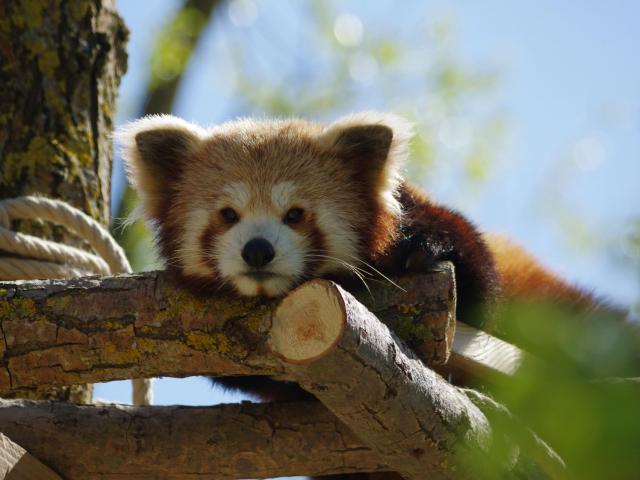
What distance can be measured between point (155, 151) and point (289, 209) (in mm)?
795

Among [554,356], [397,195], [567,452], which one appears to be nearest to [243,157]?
[397,195]

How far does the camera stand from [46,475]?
9.19 feet

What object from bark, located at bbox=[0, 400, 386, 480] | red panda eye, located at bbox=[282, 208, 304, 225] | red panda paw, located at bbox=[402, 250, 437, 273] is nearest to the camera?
bark, located at bbox=[0, 400, 386, 480]

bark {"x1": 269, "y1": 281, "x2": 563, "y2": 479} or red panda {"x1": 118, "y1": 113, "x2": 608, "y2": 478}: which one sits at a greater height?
red panda {"x1": 118, "y1": 113, "x2": 608, "y2": 478}

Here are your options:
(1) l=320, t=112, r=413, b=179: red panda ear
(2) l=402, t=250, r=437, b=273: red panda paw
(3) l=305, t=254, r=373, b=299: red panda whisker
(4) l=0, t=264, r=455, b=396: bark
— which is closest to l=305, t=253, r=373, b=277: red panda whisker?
(3) l=305, t=254, r=373, b=299: red panda whisker

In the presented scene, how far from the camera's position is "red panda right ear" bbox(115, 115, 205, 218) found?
371 cm

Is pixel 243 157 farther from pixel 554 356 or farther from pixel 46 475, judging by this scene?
pixel 554 356

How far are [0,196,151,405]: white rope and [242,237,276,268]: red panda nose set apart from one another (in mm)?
1031

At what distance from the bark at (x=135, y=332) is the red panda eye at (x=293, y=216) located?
572mm

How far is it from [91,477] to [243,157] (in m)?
1.49

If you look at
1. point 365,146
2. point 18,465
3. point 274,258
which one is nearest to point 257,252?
point 274,258

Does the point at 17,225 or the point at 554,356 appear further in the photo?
the point at 17,225

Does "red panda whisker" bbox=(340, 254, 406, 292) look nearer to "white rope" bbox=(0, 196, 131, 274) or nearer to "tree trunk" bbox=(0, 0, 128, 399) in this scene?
"white rope" bbox=(0, 196, 131, 274)

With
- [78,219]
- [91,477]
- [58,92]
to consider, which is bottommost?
[91,477]
